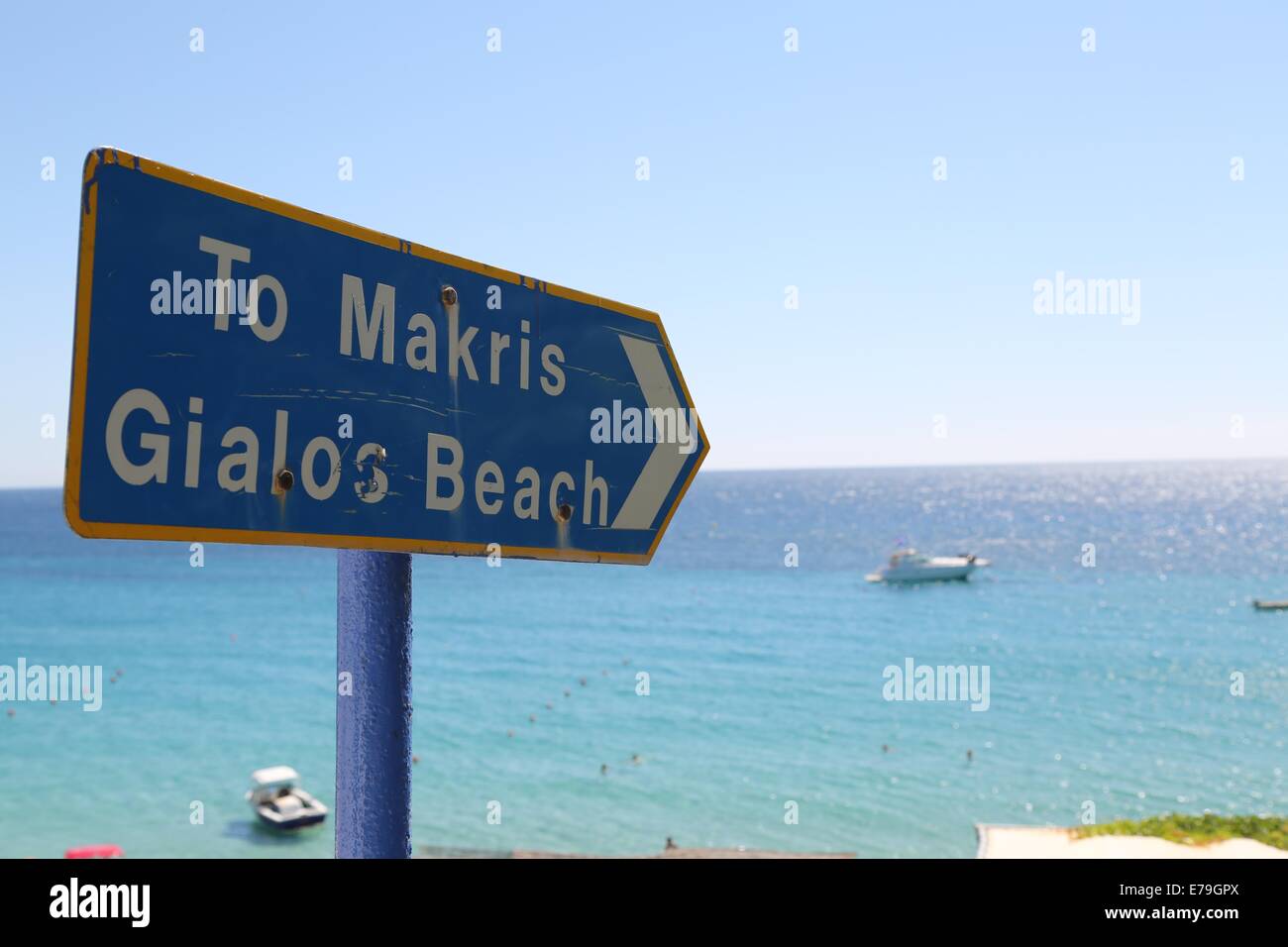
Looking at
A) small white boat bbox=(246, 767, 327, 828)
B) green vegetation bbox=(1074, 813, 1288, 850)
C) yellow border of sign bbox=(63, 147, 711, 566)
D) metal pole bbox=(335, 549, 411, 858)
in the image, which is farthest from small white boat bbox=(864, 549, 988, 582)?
metal pole bbox=(335, 549, 411, 858)

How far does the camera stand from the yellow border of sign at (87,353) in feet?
4.17

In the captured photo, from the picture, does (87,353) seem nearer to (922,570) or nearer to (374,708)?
(374,708)

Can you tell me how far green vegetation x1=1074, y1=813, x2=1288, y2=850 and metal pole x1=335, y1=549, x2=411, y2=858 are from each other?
71.6 ft

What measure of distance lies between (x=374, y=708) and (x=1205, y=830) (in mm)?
23206

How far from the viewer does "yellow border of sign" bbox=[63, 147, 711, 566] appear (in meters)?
1.27

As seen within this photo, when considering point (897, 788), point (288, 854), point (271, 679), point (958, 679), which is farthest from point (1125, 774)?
point (271, 679)

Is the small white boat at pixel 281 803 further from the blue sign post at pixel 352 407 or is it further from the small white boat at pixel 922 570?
the small white boat at pixel 922 570

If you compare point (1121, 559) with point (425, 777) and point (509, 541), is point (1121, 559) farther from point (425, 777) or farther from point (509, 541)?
point (509, 541)

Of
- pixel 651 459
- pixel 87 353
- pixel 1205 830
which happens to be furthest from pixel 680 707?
pixel 87 353

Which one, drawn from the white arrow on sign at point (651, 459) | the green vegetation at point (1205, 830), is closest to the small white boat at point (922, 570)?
the green vegetation at point (1205, 830)

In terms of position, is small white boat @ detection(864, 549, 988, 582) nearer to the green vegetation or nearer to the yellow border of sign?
the green vegetation

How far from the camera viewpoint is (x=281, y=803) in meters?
29.1

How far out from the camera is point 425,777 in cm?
3553
